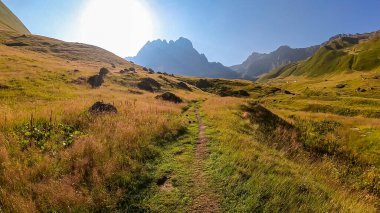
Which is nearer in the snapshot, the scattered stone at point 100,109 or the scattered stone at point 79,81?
the scattered stone at point 100,109

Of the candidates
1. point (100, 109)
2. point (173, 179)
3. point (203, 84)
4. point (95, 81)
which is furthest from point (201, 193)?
point (203, 84)

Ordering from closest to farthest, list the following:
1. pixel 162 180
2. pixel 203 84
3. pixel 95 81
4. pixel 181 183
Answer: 1. pixel 181 183
2. pixel 162 180
3. pixel 95 81
4. pixel 203 84

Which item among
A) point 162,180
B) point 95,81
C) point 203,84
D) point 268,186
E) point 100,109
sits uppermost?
point 100,109

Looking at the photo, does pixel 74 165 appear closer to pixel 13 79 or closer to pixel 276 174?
pixel 276 174

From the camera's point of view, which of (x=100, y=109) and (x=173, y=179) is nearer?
(x=173, y=179)

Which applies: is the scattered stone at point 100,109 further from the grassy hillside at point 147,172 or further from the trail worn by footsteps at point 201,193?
the trail worn by footsteps at point 201,193

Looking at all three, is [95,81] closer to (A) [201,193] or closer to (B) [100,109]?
(B) [100,109]

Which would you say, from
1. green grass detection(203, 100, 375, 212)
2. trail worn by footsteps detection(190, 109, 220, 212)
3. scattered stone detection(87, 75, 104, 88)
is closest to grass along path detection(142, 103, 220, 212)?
trail worn by footsteps detection(190, 109, 220, 212)

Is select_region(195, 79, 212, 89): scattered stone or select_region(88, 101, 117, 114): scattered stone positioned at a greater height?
select_region(88, 101, 117, 114): scattered stone

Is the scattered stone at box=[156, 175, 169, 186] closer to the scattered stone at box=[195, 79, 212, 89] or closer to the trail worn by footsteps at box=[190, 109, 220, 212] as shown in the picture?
the trail worn by footsteps at box=[190, 109, 220, 212]

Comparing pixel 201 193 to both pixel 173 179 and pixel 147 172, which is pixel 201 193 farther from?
pixel 147 172

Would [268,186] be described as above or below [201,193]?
above

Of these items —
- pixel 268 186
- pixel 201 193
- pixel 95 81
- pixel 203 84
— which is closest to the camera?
pixel 201 193

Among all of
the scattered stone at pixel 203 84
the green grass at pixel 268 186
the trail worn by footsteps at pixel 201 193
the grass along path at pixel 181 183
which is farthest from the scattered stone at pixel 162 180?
the scattered stone at pixel 203 84
